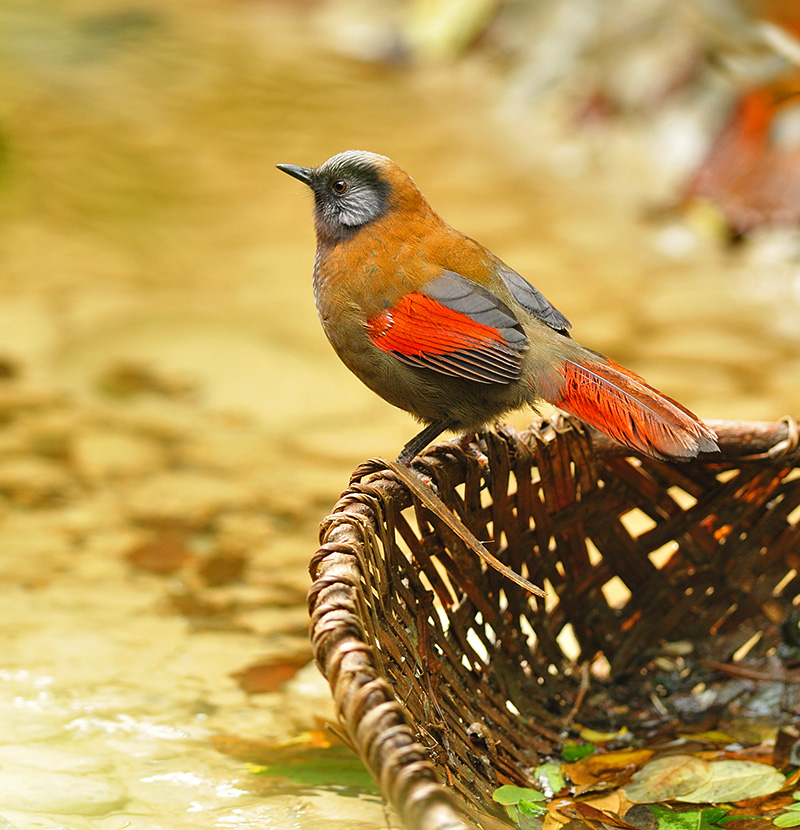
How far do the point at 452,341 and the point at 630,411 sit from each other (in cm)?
32

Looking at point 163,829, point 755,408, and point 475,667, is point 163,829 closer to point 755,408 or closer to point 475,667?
point 475,667

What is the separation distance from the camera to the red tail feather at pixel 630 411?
1624 mm

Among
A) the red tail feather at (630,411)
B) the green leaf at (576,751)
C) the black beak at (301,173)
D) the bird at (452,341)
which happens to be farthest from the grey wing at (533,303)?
the green leaf at (576,751)

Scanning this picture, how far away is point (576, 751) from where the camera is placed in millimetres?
1785

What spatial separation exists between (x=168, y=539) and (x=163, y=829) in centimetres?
138

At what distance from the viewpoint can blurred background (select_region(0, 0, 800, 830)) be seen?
6.28 ft

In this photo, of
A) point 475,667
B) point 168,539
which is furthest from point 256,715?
point 168,539

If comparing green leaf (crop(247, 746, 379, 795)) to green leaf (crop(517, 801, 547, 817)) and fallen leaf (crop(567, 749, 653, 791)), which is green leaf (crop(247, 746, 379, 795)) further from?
fallen leaf (crop(567, 749, 653, 791))

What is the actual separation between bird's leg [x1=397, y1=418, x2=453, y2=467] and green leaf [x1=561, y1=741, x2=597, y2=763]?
58 centimetres

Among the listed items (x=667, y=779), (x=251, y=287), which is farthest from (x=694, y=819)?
(x=251, y=287)

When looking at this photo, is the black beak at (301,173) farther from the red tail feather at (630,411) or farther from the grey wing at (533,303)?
the red tail feather at (630,411)

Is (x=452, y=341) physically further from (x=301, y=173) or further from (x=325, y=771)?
(x=325, y=771)

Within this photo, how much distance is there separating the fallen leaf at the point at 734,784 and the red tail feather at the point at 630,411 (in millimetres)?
524

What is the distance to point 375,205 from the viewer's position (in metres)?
1.93
